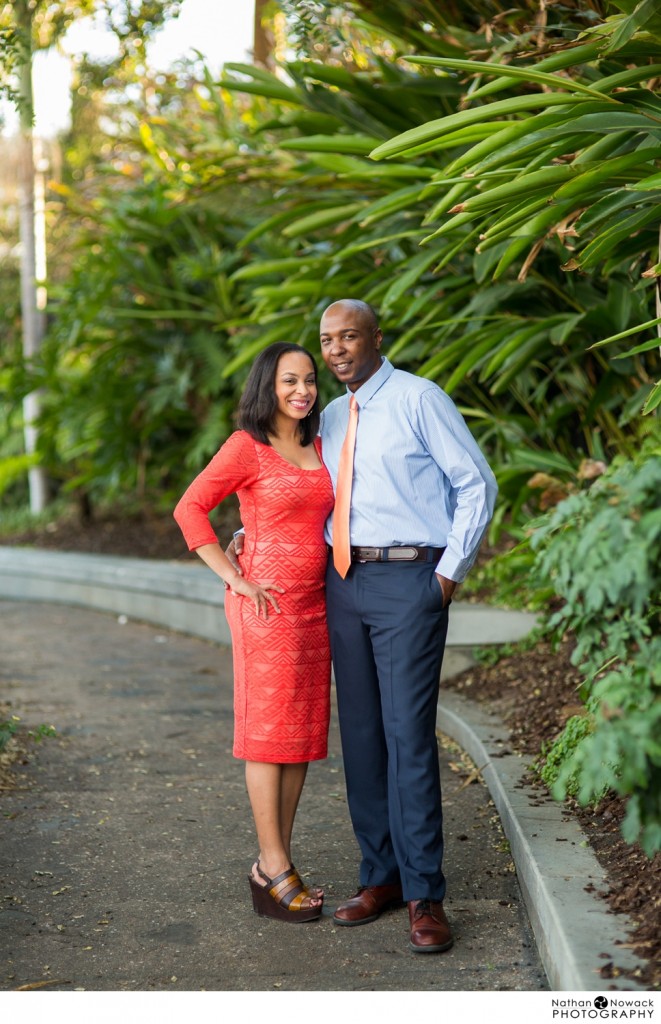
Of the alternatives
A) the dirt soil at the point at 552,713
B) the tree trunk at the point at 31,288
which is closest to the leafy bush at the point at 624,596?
the dirt soil at the point at 552,713

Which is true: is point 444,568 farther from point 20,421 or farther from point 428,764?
point 20,421

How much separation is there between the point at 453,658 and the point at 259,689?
2.68 metres

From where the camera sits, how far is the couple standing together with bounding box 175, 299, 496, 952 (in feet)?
10.5

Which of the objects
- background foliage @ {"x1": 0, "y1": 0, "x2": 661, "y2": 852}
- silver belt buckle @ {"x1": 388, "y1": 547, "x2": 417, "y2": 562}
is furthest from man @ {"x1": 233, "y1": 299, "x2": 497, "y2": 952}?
background foliage @ {"x1": 0, "y1": 0, "x2": 661, "y2": 852}

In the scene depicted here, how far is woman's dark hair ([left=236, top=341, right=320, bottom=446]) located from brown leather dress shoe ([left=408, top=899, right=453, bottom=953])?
136 centimetres

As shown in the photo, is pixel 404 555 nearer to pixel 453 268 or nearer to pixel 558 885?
pixel 558 885

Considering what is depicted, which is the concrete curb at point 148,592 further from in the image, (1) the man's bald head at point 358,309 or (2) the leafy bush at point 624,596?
(2) the leafy bush at point 624,596

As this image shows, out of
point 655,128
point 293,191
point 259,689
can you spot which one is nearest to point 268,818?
point 259,689

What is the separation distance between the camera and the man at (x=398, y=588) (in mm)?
3176

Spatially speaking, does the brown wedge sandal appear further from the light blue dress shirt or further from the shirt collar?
the shirt collar

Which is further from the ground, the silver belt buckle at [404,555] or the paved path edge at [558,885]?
the silver belt buckle at [404,555]

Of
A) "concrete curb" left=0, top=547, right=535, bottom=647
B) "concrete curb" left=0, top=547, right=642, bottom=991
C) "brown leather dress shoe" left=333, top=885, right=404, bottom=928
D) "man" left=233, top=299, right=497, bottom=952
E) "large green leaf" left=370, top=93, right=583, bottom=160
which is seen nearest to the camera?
"concrete curb" left=0, top=547, right=642, bottom=991

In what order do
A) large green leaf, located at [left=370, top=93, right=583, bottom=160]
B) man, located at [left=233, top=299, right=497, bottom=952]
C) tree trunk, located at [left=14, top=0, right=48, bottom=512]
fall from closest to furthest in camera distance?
man, located at [left=233, top=299, right=497, bottom=952] → large green leaf, located at [left=370, top=93, right=583, bottom=160] → tree trunk, located at [left=14, top=0, right=48, bottom=512]

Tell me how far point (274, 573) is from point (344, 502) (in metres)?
0.29
